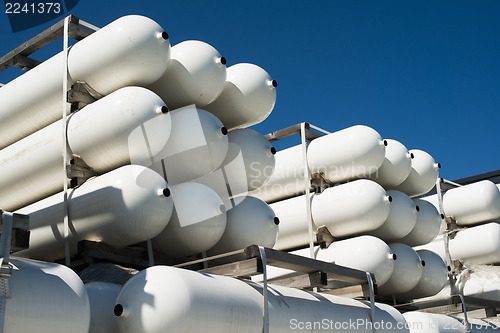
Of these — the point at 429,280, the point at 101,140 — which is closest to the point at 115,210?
the point at 101,140

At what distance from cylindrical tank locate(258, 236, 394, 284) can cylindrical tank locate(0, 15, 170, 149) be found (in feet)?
8.26

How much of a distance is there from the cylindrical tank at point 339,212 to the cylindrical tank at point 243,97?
56.3 inches

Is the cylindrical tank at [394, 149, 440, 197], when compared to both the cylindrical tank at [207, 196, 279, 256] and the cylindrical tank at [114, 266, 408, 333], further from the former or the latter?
the cylindrical tank at [114, 266, 408, 333]

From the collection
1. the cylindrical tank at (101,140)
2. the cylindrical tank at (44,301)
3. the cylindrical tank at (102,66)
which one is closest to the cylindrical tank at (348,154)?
the cylindrical tank at (102,66)

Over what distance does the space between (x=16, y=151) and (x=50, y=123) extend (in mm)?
367

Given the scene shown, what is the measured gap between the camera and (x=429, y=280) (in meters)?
7.01

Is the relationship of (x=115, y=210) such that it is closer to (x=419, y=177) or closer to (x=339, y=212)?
(x=339, y=212)

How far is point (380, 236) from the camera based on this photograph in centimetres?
684

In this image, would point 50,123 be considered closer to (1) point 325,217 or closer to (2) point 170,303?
(2) point 170,303

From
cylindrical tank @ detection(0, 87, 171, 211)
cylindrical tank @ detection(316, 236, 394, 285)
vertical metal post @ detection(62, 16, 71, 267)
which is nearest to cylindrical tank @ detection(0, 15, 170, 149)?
vertical metal post @ detection(62, 16, 71, 267)

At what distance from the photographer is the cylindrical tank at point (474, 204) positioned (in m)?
8.09

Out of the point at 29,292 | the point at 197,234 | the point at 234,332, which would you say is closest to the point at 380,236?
the point at 197,234

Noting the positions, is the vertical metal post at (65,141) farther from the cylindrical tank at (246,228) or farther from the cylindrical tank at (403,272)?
the cylindrical tank at (403,272)

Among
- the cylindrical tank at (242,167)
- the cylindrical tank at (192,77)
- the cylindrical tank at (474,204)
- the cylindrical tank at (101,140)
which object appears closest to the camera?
the cylindrical tank at (101,140)
